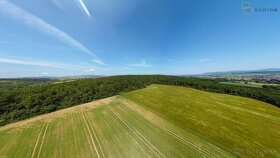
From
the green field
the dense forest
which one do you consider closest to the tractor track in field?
the green field

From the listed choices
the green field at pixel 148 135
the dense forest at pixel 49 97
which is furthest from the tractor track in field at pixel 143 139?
the dense forest at pixel 49 97

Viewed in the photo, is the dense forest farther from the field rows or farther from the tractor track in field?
the tractor track in field

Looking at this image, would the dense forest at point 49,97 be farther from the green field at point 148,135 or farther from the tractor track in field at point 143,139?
the tractor track in field at point 143,139

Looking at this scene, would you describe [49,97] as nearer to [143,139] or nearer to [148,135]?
[143,139]

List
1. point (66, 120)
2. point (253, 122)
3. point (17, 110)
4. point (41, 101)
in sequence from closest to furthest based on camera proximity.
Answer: point (253, 122) → point (66, 120) → point (17, 110) → point (41, 101)

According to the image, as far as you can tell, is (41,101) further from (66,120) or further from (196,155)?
(196,155)

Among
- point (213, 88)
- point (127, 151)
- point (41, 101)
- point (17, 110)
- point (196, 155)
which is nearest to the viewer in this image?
point (196, 155)

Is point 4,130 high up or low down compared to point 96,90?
down

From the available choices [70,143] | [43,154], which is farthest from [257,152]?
[43,154]

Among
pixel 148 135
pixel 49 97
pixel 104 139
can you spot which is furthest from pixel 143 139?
pixel 49 97
